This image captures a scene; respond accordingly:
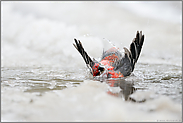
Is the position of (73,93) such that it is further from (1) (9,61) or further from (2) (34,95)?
(1) (9,61)

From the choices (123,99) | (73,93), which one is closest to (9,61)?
(73,93)

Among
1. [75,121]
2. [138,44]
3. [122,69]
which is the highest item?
[138,44]

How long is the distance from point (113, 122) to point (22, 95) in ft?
3.08

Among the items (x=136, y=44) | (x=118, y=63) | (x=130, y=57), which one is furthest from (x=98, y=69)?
(x=136, y=44)

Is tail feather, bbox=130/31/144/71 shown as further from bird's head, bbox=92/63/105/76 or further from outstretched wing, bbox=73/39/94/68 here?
outstretched wing, bbox=73/39/94/68

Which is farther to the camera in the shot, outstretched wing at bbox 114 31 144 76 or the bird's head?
the bird's head

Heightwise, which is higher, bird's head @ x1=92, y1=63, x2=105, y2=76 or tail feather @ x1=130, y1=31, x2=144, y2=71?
tail feather @ x1=130, y1=31, x2=144, y2=71

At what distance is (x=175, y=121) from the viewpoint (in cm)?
122

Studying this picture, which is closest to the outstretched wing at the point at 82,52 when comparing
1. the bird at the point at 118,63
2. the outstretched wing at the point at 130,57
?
the bird at the point at 118,63

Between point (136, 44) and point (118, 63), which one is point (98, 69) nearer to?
point (118, 63)

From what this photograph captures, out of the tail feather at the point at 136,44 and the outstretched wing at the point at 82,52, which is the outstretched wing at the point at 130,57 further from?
the outstretched wing at the point at 82,52

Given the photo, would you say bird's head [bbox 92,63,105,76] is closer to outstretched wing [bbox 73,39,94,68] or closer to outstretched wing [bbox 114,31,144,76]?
outstretched wing [bbox 73,39,94,68]

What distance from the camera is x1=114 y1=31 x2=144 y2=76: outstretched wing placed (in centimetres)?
260

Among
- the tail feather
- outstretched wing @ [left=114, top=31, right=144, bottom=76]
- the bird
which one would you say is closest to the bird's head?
the bird
